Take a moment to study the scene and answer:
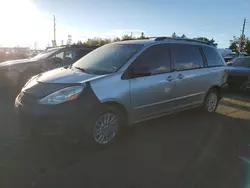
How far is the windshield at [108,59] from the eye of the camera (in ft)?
15.5

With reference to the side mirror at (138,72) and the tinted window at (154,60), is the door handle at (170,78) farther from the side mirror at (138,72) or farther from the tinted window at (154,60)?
the side mirror at (138,72)

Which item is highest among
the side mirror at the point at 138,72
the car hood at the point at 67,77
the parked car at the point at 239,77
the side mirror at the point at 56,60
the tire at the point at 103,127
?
the side mirror at the point at 56,60

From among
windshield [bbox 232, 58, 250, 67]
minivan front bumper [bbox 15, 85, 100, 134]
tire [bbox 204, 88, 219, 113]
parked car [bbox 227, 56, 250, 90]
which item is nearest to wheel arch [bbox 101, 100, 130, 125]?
minivan front bumper [bbox 15, 85, 100, 134]

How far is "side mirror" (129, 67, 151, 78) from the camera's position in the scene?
15.3ft

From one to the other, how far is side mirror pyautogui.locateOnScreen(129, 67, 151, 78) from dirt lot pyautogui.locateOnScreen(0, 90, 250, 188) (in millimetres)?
1163

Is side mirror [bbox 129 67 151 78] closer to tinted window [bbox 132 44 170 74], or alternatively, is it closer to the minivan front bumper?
tinted window [bbox 132 44 170 74]

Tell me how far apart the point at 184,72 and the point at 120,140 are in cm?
206

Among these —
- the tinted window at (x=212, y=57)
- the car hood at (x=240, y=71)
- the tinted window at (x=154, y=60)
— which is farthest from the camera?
the car hood at (x=240, y=71)

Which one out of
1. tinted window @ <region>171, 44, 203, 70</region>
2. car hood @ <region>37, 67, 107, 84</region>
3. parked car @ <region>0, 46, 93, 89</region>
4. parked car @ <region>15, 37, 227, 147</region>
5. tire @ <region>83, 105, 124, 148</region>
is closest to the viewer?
parked car @ <region>15, 37, 227, 147</region>

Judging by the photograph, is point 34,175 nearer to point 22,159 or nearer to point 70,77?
point 22,159

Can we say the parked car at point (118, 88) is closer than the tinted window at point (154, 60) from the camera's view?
Yes

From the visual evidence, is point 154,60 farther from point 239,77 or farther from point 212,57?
point 239,77

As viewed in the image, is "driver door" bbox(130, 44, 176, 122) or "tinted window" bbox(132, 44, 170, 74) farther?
"tinted window" bbox(132, 44, 170, 74)

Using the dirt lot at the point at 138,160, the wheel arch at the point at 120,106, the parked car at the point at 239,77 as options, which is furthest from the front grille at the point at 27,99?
the parked car at the point at 239,77
